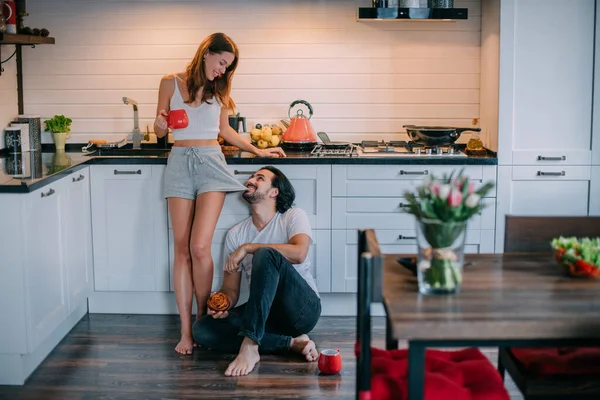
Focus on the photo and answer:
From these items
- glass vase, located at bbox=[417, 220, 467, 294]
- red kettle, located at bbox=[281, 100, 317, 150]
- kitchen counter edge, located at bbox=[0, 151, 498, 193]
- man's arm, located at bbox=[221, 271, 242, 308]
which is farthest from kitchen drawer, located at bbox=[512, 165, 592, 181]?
glass vase, located at bbox=[417, 220, 467, 294]

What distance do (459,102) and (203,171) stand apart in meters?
1.73

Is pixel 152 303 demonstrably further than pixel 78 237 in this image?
Yes

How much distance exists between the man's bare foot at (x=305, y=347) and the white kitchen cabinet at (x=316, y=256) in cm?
58

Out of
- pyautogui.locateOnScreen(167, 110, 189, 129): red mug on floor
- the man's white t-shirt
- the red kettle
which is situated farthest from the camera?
the red kettle

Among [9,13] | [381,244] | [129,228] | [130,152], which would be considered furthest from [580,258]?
[9,13]

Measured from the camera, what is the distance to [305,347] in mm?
3910

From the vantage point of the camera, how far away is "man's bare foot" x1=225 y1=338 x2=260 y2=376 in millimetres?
3729

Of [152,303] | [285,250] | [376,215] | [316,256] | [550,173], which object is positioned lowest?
[152,303]

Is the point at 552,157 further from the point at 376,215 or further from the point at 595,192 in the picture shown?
the point at 376,215

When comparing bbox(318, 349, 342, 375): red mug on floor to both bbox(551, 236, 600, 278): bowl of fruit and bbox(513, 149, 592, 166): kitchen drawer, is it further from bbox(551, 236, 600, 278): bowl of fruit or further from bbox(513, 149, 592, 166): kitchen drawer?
bbox(513, 149, 592, 166): kitchen drawer

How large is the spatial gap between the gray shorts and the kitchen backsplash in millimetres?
967

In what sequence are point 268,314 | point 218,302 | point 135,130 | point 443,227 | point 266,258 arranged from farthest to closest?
point 135,130, point 218,302, point 268,314, point 266,258, point 443,227

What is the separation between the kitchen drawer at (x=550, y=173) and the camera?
14.7 feet

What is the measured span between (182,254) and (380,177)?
111 cm
